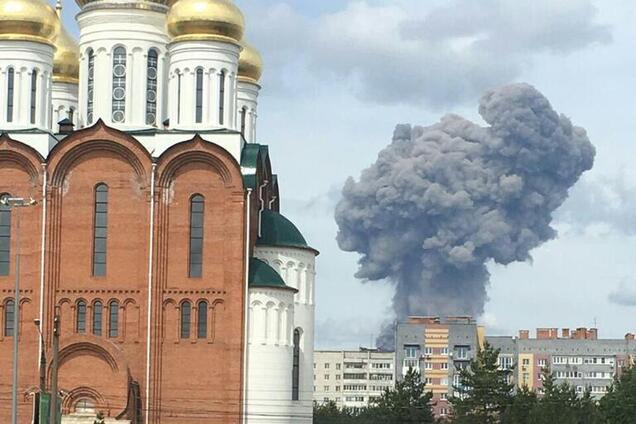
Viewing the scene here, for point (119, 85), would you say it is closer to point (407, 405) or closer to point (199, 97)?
point (199, 97)

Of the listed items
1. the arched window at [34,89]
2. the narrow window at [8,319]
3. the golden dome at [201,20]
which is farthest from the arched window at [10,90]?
the narrow window at [8,319]

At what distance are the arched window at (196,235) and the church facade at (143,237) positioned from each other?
0.04 m

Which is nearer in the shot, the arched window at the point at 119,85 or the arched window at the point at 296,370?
the arched window at the point at 296,370

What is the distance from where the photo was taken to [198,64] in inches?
1930

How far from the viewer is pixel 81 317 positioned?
157ft

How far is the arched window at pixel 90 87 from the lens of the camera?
50.2 meters

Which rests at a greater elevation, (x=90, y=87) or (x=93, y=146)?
(x=90, y=87)

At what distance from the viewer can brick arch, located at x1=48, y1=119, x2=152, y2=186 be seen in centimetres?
4816

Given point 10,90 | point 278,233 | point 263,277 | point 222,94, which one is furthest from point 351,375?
point 10,90

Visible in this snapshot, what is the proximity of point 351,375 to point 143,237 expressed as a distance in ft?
261

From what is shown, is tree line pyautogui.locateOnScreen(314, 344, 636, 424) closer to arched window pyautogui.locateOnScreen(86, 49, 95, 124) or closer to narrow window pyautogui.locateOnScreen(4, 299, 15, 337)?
arched window pyautogui.locateOnScreen(86, 49, 95, 124)

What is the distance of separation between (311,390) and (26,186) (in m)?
10.9

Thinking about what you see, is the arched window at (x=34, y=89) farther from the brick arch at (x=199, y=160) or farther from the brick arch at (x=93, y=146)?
the brick arch at (x=199, y=160)

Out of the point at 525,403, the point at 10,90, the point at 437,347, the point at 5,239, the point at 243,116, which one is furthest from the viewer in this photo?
the point at 437,347
